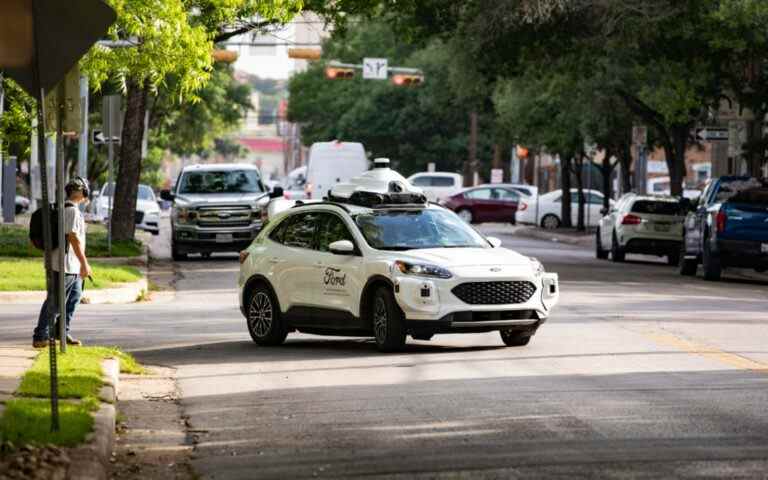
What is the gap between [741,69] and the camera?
40719mm

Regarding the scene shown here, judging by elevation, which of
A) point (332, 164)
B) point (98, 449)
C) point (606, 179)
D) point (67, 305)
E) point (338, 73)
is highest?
point (338, 73)

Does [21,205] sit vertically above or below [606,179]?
below

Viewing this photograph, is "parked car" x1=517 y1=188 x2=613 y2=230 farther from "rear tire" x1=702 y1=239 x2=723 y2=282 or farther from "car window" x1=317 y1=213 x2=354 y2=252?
"car window" x1=317 y1=213 x2=354 y2=252

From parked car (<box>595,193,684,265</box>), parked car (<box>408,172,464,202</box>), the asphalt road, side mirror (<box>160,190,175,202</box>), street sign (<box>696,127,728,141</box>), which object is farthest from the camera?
parked car (<box>408,172,464,202</box>)

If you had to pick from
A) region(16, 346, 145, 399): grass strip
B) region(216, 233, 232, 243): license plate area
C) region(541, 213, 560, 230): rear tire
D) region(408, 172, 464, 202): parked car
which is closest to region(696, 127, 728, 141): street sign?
region(216, 233, 232, 243): license plate area

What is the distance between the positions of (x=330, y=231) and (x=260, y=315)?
3.87 feet

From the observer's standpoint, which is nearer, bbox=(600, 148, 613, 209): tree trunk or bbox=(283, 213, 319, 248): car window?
bbox=(283, 213, 319, 248): car window

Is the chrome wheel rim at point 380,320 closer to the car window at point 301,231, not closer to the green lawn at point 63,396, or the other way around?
the car window at point 301,231

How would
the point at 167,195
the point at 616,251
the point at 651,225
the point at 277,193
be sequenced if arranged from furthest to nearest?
the point at 616,251 → the point at 651,225 → the point at 277,193 → the point at 167,195

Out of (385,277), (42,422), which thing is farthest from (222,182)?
(42,422)

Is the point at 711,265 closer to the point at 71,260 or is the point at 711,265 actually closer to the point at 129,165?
the point at 129,165

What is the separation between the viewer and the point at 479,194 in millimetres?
67688

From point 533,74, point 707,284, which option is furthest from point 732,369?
point 533,74

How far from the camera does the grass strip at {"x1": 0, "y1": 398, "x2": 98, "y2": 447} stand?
1013 centimetres
